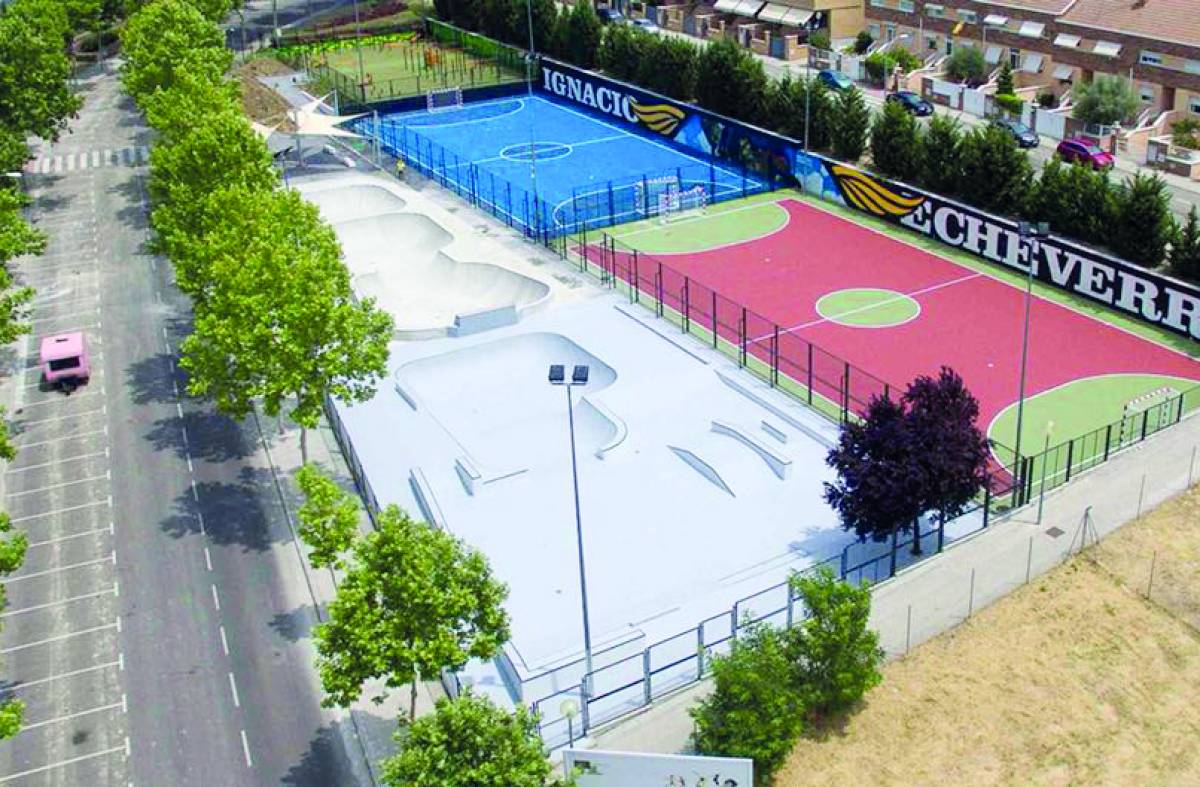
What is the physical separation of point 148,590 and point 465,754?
1723 centimetres

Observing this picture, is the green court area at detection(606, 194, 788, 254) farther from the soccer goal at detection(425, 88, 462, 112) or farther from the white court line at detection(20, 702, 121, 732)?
the white court line at detection(20, 702, 121, 732)

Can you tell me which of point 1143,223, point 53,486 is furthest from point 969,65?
point 53,486

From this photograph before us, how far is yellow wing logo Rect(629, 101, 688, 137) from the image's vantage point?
3189 inches

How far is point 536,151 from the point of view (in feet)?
265

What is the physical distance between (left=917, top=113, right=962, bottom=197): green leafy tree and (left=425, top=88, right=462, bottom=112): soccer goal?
1541 inches

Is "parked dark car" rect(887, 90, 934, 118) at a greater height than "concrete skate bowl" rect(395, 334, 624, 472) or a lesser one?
greater

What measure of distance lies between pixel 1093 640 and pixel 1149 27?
5408 cm

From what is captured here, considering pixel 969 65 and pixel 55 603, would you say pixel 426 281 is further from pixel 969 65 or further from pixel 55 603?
pixel 969 65

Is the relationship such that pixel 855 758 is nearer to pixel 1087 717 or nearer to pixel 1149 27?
pixel 1087 717

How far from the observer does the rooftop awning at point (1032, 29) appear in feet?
268

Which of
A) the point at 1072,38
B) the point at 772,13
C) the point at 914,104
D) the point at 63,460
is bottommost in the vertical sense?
the point at 63,460

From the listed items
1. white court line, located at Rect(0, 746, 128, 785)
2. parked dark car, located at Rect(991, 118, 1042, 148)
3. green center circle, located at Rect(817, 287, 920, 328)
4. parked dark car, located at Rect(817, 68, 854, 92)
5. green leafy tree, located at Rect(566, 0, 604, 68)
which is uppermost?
green leafy tree, located at Rect(566, 0, 604, 68)

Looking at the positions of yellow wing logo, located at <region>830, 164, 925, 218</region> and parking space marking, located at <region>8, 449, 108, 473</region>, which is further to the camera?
yellow wing logo, located at <region>830, 164, 925, 218</region>

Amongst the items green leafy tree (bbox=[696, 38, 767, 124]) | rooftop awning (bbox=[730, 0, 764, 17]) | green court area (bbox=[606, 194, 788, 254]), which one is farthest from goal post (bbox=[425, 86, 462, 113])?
green court area (bbox=[606, 194, 788, 254])
